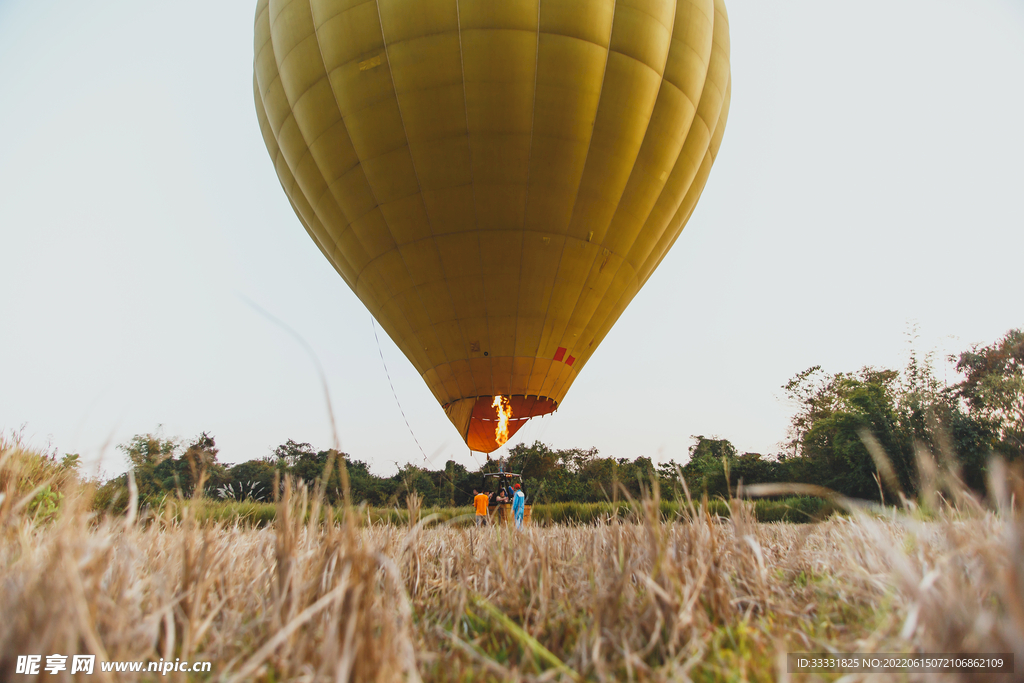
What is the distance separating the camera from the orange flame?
34.8 ft

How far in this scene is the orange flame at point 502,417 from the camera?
10609 mm

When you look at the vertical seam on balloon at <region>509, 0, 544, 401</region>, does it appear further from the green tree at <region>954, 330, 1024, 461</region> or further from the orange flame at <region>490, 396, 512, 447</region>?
the green tree at <region>954, 330, 1024, 461</region>

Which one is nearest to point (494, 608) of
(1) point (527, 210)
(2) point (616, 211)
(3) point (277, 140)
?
(1) point (527, 210)

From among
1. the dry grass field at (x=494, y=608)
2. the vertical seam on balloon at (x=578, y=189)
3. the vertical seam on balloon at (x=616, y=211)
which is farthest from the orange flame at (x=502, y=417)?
the dry grass field at (x=494, y=608)

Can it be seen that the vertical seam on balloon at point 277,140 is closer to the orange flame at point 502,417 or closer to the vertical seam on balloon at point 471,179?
the vertical seam on balloon at point 471,179

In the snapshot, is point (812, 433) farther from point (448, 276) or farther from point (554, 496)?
point (448, 276)

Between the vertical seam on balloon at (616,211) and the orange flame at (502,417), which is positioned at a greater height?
the vertical seam on balloon at (616,211)

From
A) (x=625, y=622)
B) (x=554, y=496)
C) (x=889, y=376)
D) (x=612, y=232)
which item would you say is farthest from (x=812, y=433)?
(x=625, y=622)

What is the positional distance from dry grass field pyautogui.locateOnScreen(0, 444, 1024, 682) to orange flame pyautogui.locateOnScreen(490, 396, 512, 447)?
344 inches

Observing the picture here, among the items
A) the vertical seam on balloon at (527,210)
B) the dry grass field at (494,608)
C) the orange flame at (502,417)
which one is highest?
the vertical seam on balloon at (527,210)

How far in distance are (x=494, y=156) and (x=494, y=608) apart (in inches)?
329

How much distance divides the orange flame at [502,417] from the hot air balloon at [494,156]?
75mm

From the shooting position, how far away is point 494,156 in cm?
866

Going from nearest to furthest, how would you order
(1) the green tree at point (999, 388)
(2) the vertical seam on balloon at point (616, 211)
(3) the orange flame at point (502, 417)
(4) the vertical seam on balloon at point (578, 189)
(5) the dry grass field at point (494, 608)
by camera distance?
1. (5) the dry grass field at point (494, 608)
2. (4) the vertical seam on balloon at point (578, 189)
3. (2) the vertical seam on balloon at point (616, 211)
4. (3) the orange flame at point (502, 417)
5. (1) the green tree at point (999, 388)
